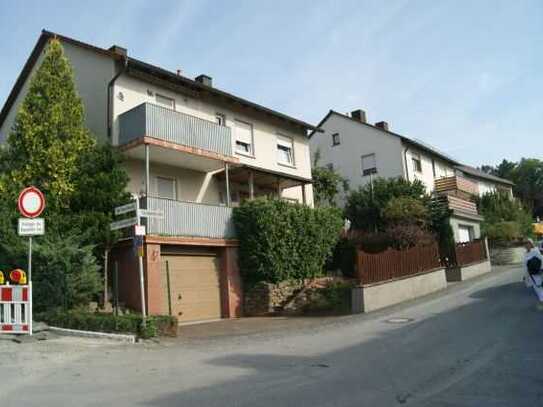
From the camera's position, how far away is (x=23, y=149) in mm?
15031

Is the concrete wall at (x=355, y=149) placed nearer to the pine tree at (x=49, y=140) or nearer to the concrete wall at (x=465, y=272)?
the concrete wall at (x=465, y=272)

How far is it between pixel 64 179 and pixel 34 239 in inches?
92.2

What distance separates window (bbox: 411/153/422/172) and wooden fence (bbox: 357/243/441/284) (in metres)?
15.1

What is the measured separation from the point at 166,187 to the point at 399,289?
898cm

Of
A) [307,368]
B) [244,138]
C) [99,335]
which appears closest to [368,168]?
[244,138]

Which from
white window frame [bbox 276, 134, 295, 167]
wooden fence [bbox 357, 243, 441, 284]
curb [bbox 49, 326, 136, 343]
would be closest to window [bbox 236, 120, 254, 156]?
white window frame [bbox 276, 134, 295, 167]

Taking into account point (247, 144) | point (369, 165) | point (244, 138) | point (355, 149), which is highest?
point (355, 149)

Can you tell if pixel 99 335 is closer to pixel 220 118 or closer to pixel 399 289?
pixel 399 289

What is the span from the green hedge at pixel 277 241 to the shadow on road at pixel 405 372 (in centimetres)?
673

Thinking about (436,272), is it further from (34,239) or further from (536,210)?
(536,210)

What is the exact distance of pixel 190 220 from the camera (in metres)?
17.0

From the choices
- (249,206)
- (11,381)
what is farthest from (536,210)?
(11,381)

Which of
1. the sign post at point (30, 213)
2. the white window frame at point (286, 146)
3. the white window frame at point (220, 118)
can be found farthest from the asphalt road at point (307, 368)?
the white window frame at point (286, 146)

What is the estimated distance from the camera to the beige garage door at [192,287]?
53.2 ft
